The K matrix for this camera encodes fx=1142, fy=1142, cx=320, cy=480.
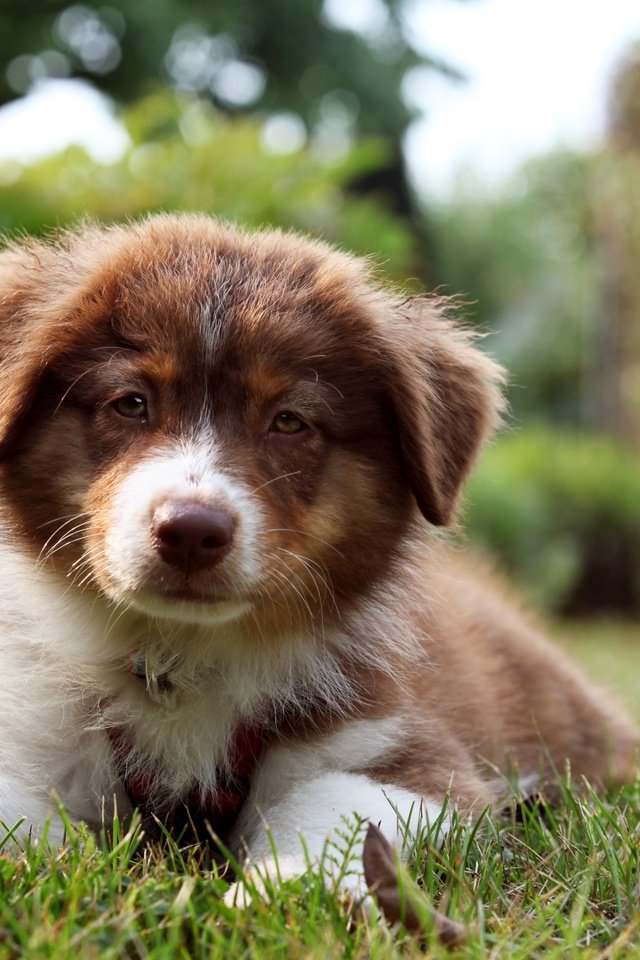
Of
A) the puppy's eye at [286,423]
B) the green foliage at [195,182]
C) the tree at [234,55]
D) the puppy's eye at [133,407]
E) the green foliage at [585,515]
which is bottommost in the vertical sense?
the green foliage at [585,515]

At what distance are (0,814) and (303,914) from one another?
1.05 meters

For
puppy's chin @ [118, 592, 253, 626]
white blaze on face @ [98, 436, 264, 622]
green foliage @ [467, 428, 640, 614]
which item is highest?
white blaze on face @ [98, 436, 264, 622]

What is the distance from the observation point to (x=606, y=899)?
109 inches

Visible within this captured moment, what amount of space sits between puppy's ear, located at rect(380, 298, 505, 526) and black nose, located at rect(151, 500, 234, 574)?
812mm

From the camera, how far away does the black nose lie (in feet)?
9.11

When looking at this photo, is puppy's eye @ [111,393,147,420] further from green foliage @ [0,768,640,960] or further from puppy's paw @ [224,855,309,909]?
puppy's paw @ [224,855,309,909]

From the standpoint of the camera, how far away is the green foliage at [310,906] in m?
2.20

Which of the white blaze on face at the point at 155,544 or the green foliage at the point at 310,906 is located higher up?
the white blaze on face at the point at 155,544

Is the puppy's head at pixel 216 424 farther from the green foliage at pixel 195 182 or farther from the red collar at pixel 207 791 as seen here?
the green foliage at pixel 195 182

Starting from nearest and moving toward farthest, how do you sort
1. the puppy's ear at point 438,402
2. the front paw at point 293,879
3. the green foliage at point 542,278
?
the front paw at point 293,879 < the puppy's ear at point 438,402 < the green foliage at point 542,278

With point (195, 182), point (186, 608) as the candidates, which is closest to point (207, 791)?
point (186, 608)

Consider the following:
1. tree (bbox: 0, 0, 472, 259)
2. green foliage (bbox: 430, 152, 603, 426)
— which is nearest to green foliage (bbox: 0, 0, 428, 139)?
tree (bbox: 0, 0, 472, 259)

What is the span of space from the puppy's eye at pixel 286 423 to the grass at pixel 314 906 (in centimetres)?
115

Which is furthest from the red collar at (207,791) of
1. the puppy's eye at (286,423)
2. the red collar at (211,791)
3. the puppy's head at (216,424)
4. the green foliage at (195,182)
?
the green foliage at (195,182)
